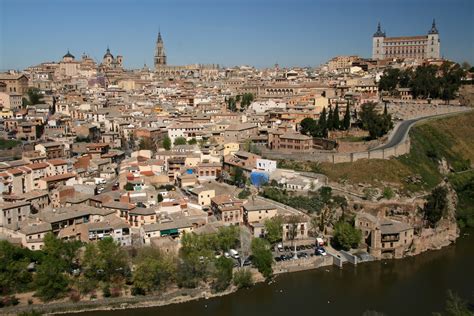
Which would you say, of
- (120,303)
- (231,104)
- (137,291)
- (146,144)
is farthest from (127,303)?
(231,104)

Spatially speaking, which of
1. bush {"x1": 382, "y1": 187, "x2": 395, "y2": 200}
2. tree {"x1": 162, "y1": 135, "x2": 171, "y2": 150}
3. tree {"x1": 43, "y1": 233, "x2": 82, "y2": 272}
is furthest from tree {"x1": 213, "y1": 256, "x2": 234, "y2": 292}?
tree {"x1": 162, "y1": 135, "x2": 171, "y2": 150}

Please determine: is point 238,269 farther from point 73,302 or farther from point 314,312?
point 73,302

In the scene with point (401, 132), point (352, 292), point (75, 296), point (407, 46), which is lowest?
point (352, 292)

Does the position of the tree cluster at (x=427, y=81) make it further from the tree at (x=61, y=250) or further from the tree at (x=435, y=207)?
the tree at (x=61, y=250)

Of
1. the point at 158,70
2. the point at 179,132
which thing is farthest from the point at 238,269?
the point at 158,70

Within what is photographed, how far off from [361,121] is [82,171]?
1213 centimetres

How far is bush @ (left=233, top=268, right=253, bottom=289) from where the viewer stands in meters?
13.6

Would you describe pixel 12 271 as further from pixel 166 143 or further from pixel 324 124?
pixel 324 124

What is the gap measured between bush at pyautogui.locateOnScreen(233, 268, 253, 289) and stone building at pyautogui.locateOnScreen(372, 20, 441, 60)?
3626 centimetres

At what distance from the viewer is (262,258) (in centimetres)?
1409

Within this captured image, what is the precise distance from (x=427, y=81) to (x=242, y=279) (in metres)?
21.1

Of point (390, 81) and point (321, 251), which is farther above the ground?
point (390, 81)

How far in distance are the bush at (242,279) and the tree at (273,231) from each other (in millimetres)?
2027

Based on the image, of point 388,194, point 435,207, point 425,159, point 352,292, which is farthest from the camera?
point 425,159
